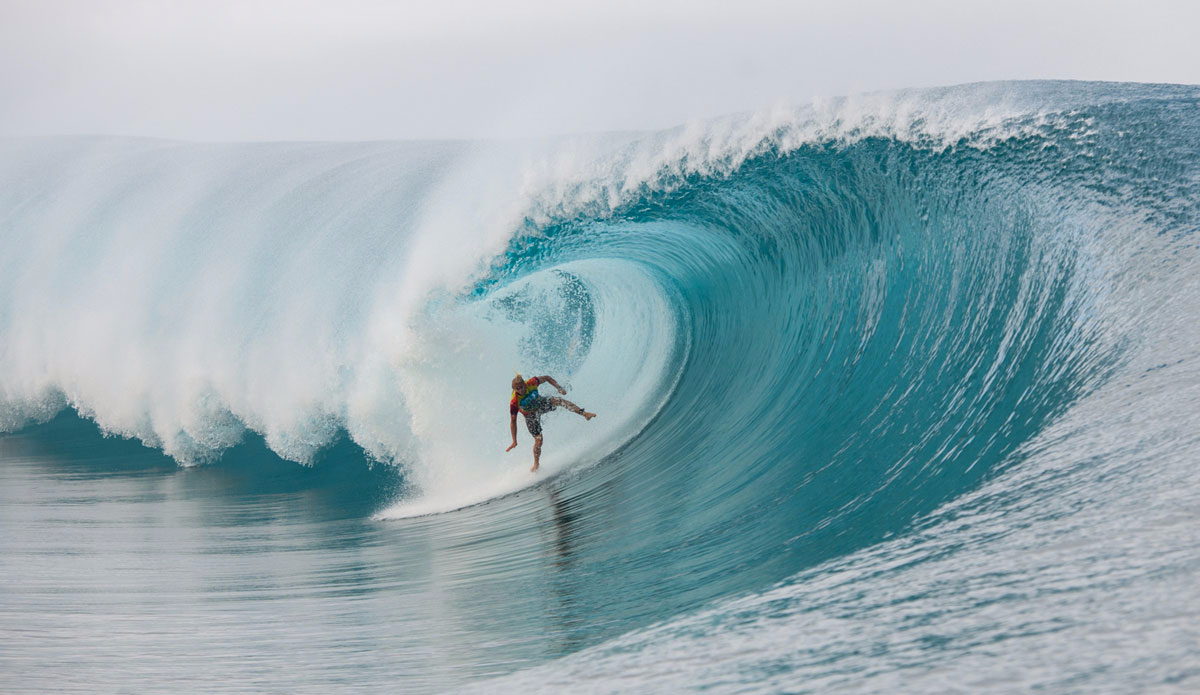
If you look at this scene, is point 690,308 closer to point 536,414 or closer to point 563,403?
point 563,403

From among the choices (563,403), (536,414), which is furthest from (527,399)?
(563,403)

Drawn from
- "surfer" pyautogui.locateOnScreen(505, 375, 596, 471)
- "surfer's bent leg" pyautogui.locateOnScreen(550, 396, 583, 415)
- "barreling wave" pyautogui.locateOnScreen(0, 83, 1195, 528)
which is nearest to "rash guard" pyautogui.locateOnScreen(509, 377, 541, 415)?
"surfer" pyautogui.locateOnScreen(505, 375, 596, 471)

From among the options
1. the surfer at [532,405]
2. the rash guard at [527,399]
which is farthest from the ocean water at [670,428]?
the rash guard at [527,399]

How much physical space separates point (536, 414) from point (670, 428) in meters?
1.35

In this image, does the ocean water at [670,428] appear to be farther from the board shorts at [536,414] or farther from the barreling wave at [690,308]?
the board shorts at [536,414]

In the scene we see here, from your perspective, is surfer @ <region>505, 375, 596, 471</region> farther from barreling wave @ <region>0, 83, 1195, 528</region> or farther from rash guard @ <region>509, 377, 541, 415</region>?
barreling wave @ <region>0, 83, 1195, 528</region>

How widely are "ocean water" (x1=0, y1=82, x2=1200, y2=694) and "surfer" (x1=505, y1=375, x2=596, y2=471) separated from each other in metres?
0.47

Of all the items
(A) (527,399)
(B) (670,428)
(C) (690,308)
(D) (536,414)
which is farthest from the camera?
(C) (690,308)

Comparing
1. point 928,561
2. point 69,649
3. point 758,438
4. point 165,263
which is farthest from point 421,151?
point 928,561

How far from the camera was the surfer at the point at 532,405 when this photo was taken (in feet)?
25.6

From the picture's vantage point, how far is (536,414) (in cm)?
803

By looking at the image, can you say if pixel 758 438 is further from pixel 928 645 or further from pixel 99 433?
pixel 99 433

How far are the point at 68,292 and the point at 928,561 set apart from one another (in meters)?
14.5

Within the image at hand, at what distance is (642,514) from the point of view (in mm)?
6156
